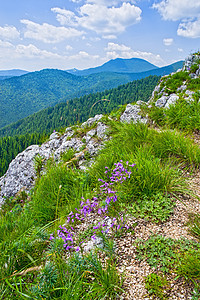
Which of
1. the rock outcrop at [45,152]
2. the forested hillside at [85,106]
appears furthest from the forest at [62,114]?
the rock outcrop at [45,152]

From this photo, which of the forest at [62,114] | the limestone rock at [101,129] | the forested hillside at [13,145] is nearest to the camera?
the limestone rock at [101,129]

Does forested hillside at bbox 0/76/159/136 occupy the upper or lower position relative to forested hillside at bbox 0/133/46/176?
upper

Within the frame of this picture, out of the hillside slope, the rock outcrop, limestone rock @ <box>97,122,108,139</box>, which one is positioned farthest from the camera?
the rock outcrop

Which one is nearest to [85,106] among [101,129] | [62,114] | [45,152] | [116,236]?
[62,114]

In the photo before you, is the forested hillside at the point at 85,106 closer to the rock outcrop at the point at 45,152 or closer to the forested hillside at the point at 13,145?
the forested hillside at the point at 13,145

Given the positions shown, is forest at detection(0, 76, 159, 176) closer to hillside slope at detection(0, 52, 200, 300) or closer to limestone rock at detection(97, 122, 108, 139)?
limestone rock at detection(97, 122, 108, 139)

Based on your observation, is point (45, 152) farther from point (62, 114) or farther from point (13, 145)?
point (62, 114)

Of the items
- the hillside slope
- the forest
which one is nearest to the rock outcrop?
the hillside slope

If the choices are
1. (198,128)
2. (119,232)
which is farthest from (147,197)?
(198,128)

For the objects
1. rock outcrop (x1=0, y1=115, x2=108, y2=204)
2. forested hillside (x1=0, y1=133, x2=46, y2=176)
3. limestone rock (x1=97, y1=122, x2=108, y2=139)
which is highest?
limestone rock (x1=97, y1=122, x2=108, y2=139)

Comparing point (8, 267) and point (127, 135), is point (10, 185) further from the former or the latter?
point (8, 267)

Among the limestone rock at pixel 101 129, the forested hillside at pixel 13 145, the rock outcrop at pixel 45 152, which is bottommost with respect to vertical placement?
the forested hillside at pixel 13 145

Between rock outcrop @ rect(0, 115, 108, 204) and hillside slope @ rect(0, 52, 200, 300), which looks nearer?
hillside slope @ rect(0, 52, 200, 300)

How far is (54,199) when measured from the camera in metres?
3.74
